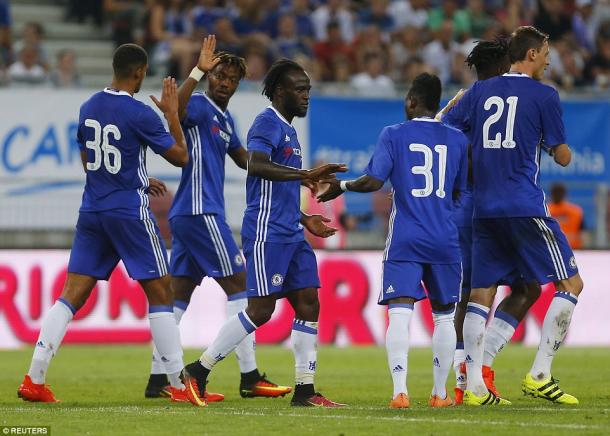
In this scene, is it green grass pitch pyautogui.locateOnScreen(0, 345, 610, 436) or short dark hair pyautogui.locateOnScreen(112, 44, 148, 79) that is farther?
short dark hair pyautogui.locateOnScreen(112, 44, 148, 79)

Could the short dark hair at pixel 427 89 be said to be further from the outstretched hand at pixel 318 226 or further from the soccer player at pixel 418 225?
the outstretched hand at pixel 318 226

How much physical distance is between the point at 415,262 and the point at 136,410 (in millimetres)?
2236

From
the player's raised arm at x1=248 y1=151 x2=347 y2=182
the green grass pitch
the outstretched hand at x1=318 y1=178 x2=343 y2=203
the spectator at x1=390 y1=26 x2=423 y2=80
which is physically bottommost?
the green grass pitch

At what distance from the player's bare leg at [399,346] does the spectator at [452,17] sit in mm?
16160

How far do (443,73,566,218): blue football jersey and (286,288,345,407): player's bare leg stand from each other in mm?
1463

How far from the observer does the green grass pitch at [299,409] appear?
27.7 ft

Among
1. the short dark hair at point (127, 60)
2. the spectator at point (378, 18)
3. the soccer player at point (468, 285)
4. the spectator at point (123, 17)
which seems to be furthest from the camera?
the spectator at point (378, 18)

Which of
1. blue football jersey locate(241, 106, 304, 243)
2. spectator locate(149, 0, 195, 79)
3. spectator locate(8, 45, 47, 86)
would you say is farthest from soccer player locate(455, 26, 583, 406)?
spectator locate(149, 0, 195, 79)

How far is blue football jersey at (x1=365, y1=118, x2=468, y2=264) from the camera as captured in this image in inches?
377

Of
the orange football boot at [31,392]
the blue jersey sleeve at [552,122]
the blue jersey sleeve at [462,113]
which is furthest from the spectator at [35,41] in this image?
the blue jersey sleeve at [552,122]

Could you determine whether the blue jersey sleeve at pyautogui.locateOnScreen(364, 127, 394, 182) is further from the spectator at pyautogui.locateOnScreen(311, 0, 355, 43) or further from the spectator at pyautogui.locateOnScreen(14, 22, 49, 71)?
the spectator at pyautogui.locateOnScreen(311, 0, 355, 43)

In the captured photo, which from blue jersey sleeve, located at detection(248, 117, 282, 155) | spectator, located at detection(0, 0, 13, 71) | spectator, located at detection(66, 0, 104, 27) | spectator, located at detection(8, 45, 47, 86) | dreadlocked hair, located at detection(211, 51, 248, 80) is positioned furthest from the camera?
spectator, located at detection(66, 0, 104, 27)

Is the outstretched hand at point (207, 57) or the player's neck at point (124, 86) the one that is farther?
the outstretched hand at point (207, 57)

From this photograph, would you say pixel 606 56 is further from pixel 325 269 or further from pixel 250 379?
pixel 250 379
